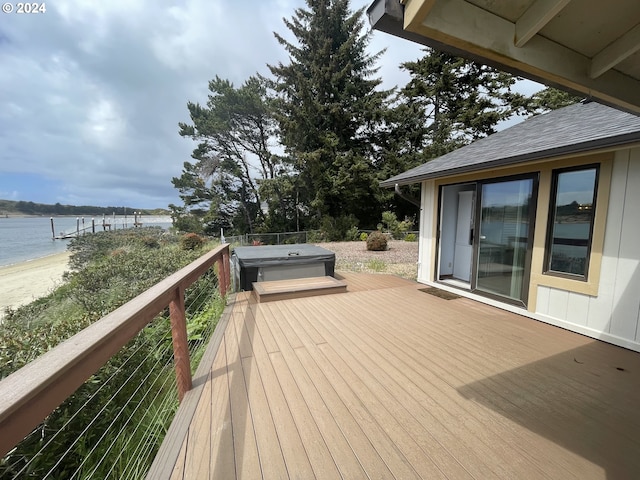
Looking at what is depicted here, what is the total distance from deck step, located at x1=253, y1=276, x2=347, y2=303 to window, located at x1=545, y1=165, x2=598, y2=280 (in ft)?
9.42

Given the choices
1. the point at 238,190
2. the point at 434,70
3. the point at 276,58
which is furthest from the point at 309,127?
the point at 434,70

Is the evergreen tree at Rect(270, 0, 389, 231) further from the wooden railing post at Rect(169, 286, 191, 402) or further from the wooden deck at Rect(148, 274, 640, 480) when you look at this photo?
the wooden railing post at Rect(169, 286, 191, 402)

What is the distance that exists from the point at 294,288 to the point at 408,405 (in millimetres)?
2758

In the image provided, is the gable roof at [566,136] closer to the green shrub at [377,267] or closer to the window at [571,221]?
the window at [571,221]

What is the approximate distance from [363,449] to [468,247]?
428 centimetres

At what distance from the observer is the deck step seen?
414 cm

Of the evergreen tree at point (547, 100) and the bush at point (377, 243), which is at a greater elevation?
the evergreen tree at point (547, 100)

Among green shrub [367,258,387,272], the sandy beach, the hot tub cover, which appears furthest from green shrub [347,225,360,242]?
the sandy beach

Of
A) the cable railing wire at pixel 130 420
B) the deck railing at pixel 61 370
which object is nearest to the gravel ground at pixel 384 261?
the cable railing wire at pixel 130 420

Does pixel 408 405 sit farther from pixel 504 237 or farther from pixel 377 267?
pixel 377 267

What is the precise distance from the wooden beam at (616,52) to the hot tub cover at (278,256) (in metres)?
4.22

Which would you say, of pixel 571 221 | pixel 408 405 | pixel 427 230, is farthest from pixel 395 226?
pixel 408 405

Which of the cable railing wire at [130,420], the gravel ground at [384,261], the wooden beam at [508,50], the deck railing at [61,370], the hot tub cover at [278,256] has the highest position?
the wooden beam at [508,50]

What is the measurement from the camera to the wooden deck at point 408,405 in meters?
1.44
